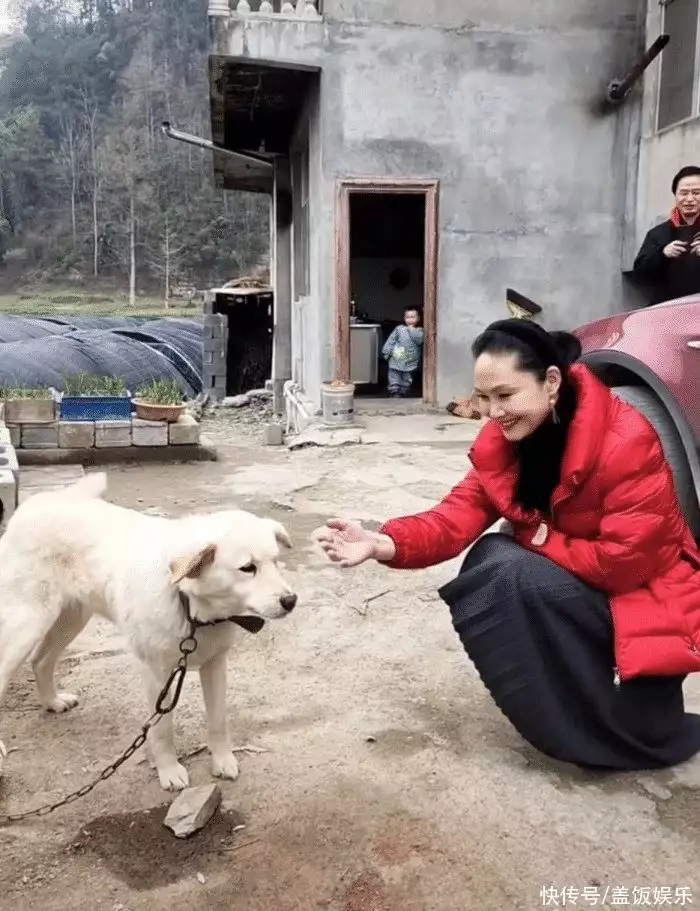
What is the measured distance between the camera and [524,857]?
2387 millimetres

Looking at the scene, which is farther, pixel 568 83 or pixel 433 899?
pixel 568 83

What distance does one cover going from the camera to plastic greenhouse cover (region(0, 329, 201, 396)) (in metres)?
14.8

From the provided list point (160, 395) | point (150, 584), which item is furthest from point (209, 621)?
point (160, 395)

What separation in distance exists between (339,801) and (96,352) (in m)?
14.7

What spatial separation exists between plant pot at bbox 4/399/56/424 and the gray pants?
16.2 ft

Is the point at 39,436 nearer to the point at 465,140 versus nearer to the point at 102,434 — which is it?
the point at 102,434

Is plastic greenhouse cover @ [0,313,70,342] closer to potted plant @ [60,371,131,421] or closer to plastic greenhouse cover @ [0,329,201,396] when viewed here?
plastic greenhouse cover @ [0,329,201,396]

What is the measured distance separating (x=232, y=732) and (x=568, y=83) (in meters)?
9.12

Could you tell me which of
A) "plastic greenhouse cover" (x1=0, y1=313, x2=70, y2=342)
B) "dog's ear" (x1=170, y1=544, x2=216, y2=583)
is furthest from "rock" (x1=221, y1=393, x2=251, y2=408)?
"dog's ear" (x1=170, y1=544, x2=216, y2=583)

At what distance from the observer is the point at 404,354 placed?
11.6 m

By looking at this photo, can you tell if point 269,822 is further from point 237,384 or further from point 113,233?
point 113,233

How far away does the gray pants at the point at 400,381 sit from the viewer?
11695 millimetres

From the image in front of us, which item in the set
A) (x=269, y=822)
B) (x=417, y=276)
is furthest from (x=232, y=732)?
(x=417, y=276)

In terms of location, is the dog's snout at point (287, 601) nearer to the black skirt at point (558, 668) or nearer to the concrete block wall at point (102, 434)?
the black skirt at point (558, 668)
